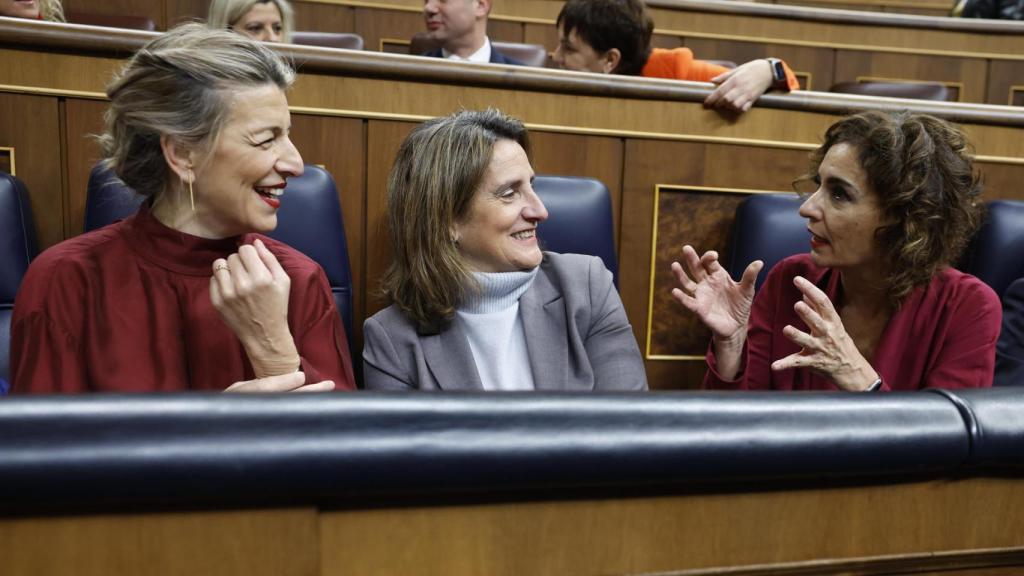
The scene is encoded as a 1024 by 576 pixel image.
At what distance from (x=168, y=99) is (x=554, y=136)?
483 millimetres

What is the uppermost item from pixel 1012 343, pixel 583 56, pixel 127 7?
pixel 127 7

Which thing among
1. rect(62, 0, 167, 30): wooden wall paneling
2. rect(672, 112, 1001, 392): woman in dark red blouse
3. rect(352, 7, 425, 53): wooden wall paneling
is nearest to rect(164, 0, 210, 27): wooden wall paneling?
rect(62, 0, 167, 30): wooden wall paneling

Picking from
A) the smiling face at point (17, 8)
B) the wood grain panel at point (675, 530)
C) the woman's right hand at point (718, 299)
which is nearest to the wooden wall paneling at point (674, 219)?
the woman's right hand at point (718, 299)

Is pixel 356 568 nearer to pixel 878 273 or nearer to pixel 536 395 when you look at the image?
pixel 536 395

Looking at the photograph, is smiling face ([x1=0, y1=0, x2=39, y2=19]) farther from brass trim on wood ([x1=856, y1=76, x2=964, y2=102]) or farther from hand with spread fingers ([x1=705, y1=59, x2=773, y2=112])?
brass trim on wood ([x1=856, y1=76, x2=964, y2=102])

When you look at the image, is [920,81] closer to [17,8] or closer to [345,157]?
[345,157]

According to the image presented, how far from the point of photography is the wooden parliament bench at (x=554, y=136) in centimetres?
92

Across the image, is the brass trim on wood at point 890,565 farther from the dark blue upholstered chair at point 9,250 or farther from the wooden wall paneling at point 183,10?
the wooden wall paneling at point 183,10

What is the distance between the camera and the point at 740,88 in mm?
1065

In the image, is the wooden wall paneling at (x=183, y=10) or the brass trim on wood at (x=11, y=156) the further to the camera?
the wooden wall paneling at (x=183, y=10)

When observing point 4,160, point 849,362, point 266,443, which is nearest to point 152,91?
point 4,160

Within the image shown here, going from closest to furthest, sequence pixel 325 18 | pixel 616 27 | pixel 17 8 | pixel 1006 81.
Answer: pixel 17 8
pixel 616 27
pixel 325 18
pixel 1006 81

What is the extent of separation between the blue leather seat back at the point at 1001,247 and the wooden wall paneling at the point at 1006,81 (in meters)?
1.28

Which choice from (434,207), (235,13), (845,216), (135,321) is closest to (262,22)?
(235,13)
